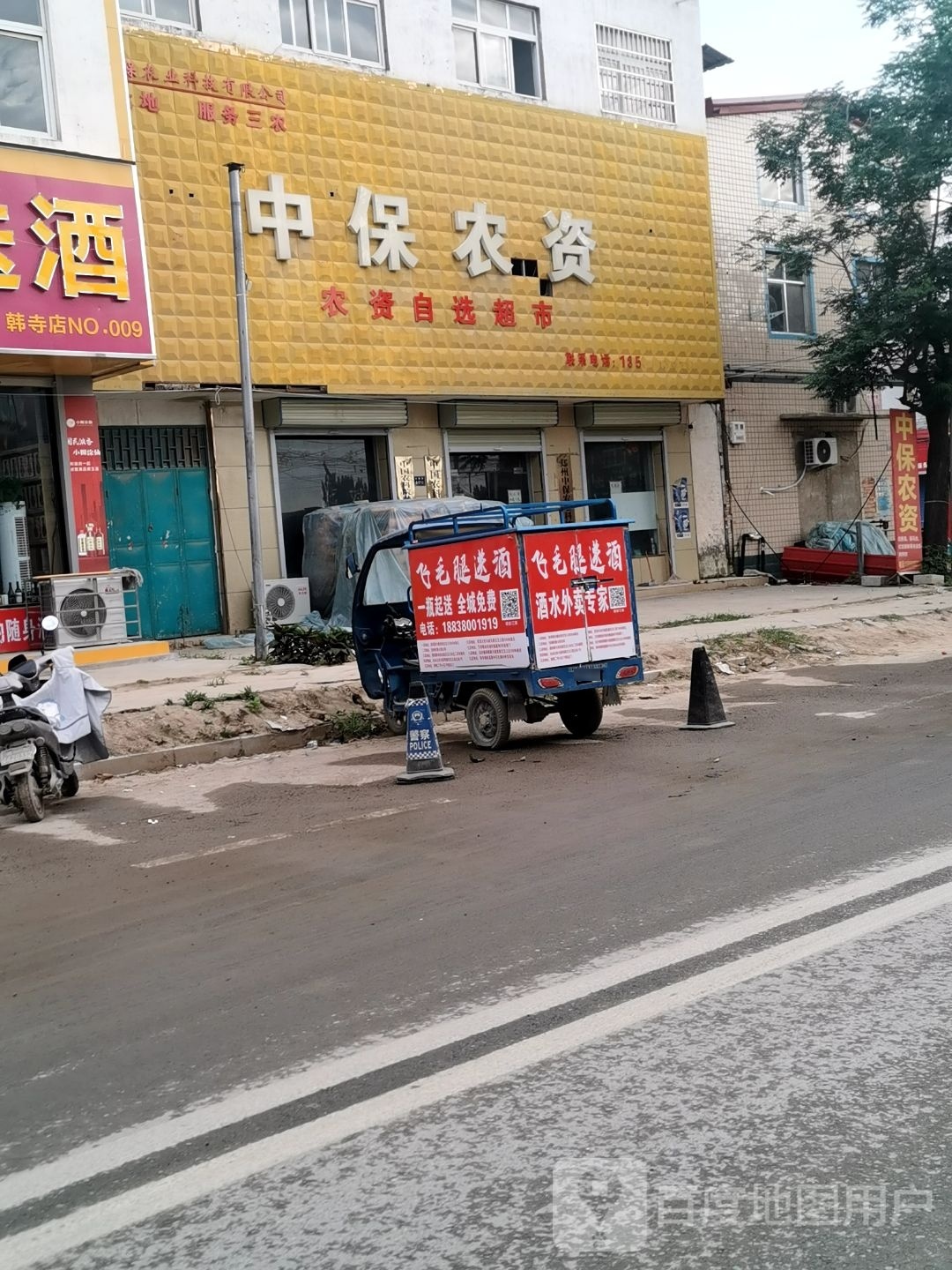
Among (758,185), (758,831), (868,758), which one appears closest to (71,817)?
(758,831)

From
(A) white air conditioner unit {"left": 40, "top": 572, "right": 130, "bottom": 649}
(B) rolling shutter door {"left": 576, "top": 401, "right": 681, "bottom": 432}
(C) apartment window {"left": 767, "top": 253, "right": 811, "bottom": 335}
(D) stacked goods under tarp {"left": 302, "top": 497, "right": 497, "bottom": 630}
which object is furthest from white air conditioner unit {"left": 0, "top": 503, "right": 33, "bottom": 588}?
(C) apartment window {"left": 767, "top": 253, "right": 811, "bottom": 335}

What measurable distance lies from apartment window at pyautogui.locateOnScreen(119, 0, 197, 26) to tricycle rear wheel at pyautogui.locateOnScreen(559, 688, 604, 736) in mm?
13313

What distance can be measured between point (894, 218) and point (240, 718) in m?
18.6

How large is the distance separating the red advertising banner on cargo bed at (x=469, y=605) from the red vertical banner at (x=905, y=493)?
49.2 ft

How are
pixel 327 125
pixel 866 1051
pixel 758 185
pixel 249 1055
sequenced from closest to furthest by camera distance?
1. pixel 866 1051
2. pixel 249 1055
3. pixel 327 125
4. pixel 758 185

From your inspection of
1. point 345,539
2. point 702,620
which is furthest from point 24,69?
point 702,620

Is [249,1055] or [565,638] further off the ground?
[565,638]

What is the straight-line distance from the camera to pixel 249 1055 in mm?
4434

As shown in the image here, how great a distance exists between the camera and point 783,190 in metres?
29.4

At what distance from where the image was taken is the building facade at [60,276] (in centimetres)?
1625

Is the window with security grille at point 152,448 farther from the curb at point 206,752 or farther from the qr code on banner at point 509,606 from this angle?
the qr code on banner at point 509,606

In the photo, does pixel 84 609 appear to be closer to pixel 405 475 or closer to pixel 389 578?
pixel 389 578

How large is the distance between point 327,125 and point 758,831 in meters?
16.9

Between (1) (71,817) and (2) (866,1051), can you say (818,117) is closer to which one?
(1) (71,817)
